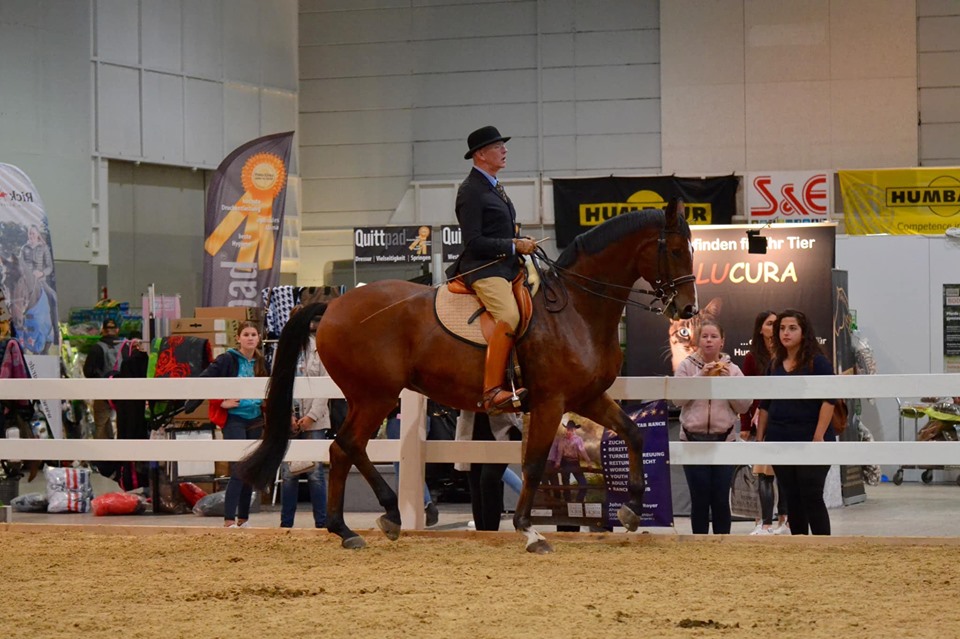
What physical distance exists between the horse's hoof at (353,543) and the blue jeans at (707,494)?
216 centimetres

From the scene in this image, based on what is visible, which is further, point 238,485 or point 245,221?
point 245,221

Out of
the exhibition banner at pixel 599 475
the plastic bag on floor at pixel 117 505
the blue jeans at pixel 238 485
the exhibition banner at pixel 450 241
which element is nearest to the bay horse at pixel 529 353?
the exhibition banner at pixel 599 475

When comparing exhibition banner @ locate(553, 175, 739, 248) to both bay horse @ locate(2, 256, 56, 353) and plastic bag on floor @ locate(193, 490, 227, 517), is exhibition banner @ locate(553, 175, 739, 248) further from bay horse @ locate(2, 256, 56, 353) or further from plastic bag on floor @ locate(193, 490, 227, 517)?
plastic bag on floor @ locate(193, 490, 227, 517)

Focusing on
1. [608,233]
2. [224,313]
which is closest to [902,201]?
[224,313]

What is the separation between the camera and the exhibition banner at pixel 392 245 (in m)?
21.2

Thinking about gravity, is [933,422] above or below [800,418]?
below

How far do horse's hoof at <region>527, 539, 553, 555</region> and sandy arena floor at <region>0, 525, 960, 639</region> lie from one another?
78 millimetres

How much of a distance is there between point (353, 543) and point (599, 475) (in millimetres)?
1616

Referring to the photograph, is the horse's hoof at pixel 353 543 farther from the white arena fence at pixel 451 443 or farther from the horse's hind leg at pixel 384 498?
the white arena fence at pixel 451 443

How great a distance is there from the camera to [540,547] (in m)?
6.75

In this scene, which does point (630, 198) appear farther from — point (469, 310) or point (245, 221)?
point (469, 310)

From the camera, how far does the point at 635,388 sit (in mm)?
7547

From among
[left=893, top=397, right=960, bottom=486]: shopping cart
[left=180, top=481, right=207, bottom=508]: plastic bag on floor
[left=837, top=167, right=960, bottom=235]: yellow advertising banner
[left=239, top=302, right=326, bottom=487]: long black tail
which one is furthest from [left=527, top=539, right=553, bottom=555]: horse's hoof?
[left=837, top=167, right=960, bottom=235]: yellow advertising banner

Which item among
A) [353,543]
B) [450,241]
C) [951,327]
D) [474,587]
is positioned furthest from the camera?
[450,241]
